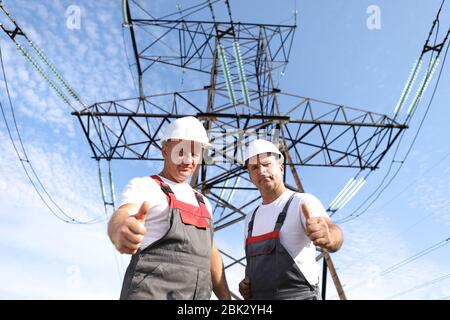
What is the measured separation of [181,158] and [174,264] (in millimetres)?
696

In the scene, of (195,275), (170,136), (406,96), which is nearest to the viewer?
(195,275)

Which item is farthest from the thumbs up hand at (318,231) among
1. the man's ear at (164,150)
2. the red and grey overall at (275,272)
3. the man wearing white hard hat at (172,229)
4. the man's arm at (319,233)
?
the man's ear at (164,150)

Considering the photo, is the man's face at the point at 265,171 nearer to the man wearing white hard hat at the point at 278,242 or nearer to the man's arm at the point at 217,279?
the man wearing white hard hat at the point at 278,242

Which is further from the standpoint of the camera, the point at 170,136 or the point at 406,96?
the point at 406,96

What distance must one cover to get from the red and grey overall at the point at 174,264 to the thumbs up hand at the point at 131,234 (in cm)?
37

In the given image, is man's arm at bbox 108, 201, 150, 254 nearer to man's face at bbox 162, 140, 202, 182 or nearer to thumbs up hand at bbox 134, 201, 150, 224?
thumbs up hand at bbox 134, 201, 150, 224

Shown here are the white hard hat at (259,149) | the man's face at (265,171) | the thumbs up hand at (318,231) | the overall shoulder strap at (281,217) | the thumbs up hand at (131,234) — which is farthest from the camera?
the white hard hat at (259,149)

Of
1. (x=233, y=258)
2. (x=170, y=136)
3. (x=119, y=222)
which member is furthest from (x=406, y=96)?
(x=119, y=222)

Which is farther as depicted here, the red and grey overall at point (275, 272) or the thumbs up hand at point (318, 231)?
the red and grey overall at point (275, 272)

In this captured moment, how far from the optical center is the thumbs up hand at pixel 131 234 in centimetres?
174

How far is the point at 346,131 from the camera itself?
9.47 metres

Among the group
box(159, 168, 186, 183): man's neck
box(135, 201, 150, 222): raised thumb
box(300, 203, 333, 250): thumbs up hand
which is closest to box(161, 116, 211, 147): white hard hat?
box(159, 168, 186, 183): man's neck
